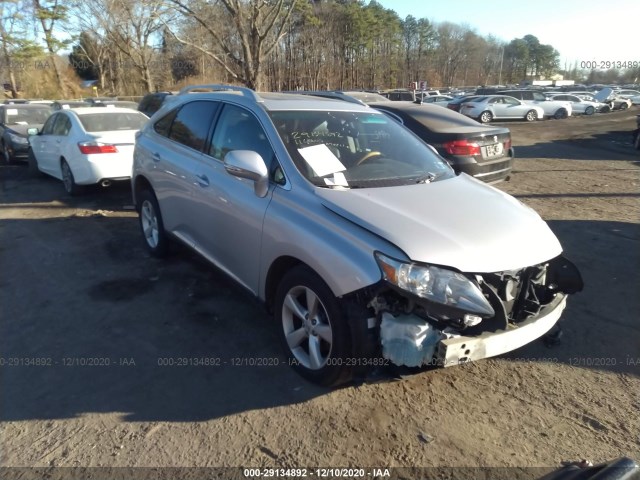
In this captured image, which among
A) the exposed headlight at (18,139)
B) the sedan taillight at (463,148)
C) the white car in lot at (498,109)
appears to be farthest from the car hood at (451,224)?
the white car in lot at (498,109)

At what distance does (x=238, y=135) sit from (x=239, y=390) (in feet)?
6.58

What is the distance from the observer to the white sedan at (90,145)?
7.82m

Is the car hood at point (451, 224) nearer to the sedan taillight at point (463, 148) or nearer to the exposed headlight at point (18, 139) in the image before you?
the sedan taillight at point (463, 148)

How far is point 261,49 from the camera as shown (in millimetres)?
21219

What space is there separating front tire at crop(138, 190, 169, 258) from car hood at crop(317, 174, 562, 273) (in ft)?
8.64

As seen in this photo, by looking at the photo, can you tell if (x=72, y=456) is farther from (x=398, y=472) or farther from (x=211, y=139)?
(x=211, y=139)

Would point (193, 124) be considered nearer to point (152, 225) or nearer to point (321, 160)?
point (152, 225)

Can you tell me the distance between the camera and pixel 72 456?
260 cm

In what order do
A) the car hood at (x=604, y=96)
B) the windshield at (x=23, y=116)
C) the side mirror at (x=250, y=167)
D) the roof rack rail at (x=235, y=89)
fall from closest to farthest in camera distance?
the side mirror at (x=250, y=167), the roof rack rail at (x=235, y=89), the windshield at (x=23, y=116), the car hood at (x=604, y=96)

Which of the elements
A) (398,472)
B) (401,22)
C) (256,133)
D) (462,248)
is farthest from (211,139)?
(401,22)

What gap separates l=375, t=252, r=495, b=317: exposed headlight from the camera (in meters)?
2.56

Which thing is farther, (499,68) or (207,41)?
(499,68)

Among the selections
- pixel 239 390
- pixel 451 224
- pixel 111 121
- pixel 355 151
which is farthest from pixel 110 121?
pixel 451 224

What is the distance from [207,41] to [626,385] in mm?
33700
